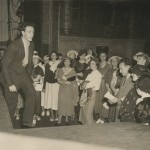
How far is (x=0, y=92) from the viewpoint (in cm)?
559

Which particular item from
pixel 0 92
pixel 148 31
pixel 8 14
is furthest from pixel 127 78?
pixel 148 31

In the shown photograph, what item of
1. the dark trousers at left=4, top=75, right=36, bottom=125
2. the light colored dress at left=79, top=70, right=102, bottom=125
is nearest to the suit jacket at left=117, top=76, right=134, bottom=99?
the light colored dress at left=79, top=70, right=102, bottom=125

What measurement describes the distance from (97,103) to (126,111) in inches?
94.5

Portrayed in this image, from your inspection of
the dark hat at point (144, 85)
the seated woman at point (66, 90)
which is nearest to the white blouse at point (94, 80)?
the seated woman at point (66, 90)

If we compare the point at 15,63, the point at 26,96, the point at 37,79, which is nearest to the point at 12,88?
the point at 26,96

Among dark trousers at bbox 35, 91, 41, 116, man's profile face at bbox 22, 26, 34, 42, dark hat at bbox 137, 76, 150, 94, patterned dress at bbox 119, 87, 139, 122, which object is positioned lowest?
dark trousers at bbox 35, 91, 41, 116

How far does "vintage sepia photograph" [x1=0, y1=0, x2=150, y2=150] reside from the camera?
5.97 feet

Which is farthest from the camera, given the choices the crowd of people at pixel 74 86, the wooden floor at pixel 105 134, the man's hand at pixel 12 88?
the man's hand at pixel 12 88

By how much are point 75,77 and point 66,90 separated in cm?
30

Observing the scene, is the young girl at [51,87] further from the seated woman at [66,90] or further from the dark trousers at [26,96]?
the dark trousers at [26,96]

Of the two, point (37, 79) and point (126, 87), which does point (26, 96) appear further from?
point (37, 79)

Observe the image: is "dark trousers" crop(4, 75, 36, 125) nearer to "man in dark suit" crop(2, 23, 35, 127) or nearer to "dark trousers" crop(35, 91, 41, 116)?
"man in dark suit" crop(2, 23, 35, 127)

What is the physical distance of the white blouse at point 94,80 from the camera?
505 centimetres

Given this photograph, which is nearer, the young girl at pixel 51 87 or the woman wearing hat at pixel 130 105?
the woman wearing hat at pixel 130 105
